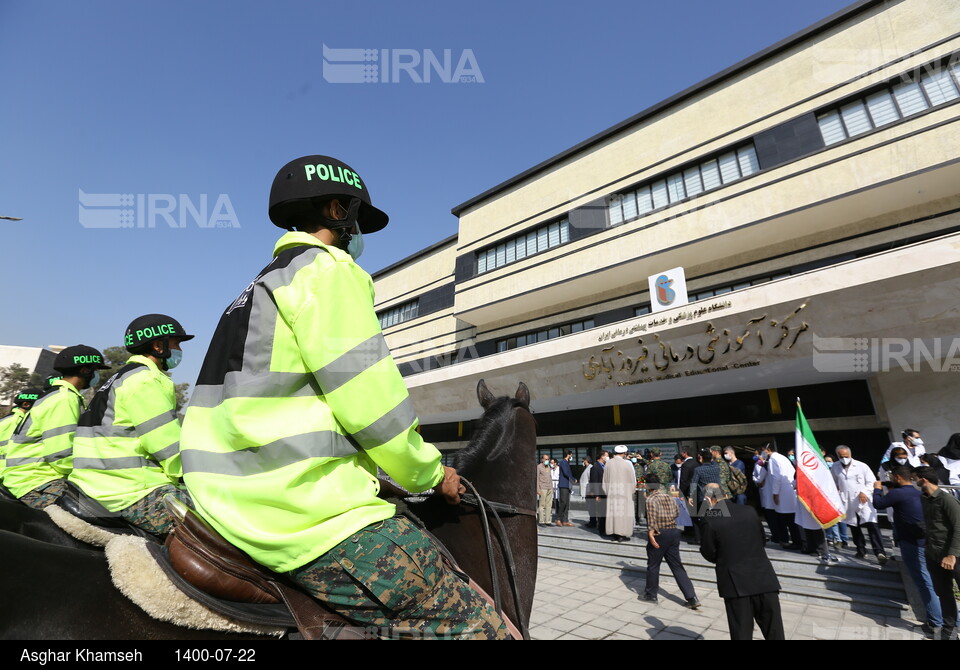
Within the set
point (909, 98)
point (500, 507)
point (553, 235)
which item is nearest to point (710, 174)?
point (909, 98)

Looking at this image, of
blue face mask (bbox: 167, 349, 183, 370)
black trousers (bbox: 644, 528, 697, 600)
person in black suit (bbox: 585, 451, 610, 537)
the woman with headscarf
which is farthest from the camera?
person in black suit (bbox: 585, 451, 610, 537)

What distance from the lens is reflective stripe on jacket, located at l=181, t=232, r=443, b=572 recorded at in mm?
1327

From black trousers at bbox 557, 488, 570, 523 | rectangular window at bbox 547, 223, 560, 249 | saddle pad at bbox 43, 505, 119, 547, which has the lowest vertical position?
black trousers at bbox 557, 488, 570, 523

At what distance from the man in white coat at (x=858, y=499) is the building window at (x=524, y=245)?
1380 cm

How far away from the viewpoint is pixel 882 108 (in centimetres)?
1280

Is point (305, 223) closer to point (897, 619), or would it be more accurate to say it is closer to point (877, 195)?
point (897, 619)

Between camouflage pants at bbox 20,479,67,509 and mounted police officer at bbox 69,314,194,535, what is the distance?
1.03 metres

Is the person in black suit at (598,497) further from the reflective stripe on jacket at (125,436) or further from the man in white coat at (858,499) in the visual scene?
the reflective stripe on jacket at (125,436)

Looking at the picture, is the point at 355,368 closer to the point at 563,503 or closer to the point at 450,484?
the point at 450,484

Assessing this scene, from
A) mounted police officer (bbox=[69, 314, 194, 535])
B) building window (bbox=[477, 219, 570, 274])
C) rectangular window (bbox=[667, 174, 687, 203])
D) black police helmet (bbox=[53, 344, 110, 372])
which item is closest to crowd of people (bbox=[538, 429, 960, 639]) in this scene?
mounted police officer (bbox=[69, 314, 194, 535])

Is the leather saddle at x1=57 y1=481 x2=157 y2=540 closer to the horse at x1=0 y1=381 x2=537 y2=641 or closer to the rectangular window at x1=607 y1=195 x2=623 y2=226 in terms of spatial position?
the horse at x1=0 y1=381 x2=537 y2=641

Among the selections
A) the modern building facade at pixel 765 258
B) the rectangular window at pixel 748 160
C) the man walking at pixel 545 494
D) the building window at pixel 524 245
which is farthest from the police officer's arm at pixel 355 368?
the building window at pixel 524 245

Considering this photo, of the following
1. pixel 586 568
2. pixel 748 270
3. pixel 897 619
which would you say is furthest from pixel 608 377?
pixel 897 619

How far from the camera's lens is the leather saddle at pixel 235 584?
4.67 feet
